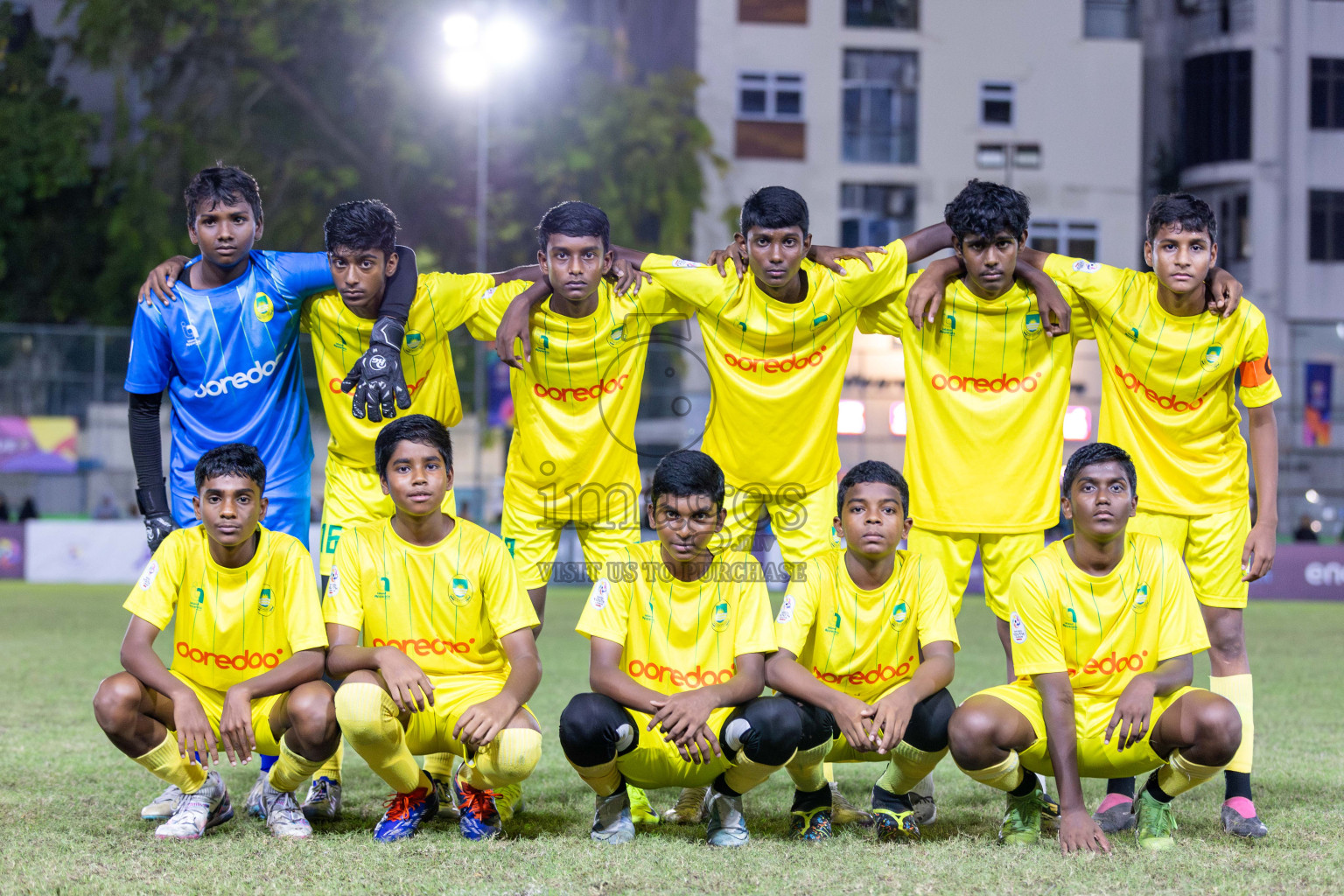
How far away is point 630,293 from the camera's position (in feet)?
16.6

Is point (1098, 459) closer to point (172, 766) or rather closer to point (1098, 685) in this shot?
point (1098, 685)

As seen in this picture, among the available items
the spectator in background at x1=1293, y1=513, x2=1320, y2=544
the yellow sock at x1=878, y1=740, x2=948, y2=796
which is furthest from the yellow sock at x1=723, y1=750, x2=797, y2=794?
the spectator in background at x1=1293, y1=513, x2=1320, y2=544

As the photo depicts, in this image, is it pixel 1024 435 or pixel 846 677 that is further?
pixel 1024 435

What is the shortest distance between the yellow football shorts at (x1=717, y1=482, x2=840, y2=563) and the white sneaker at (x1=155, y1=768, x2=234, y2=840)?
1.99 m

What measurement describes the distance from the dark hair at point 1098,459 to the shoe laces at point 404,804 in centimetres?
237

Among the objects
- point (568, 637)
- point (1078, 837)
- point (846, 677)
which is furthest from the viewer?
point (568, 637)

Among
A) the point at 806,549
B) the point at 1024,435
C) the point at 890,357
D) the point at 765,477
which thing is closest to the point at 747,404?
the point at 765,477

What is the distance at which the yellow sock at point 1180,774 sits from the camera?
13.2ft

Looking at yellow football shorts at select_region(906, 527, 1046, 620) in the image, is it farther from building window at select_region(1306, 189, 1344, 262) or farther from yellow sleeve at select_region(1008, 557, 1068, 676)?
building window at select_region(1306, 189, 1344, 262)

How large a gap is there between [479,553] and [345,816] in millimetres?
1081

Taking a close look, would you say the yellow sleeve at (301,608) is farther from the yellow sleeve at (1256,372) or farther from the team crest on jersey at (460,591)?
the yellow sleeve at (1256,372)

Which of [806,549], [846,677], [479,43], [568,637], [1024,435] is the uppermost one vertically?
[479,43]

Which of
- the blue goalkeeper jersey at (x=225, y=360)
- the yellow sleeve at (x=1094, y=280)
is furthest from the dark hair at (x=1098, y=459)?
the blue goalkeeper jersey at (x=225, y=360)

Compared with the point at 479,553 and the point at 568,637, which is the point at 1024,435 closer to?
the point at 479,553
